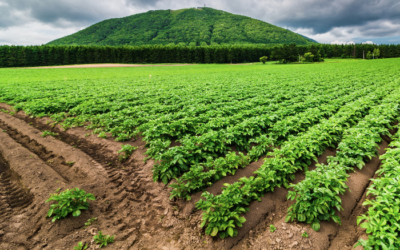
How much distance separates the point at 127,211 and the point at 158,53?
95410 mm

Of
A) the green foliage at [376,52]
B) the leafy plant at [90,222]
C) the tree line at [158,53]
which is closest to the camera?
the leafy plant at [90,222]

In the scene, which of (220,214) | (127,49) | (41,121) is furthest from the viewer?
(127,49)

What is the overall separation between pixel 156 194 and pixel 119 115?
6.97m

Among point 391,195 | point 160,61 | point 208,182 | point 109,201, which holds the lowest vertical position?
point 109,201

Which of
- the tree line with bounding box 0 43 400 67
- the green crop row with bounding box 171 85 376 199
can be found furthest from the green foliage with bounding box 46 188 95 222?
the tree line with bounding box 0 43 400 67

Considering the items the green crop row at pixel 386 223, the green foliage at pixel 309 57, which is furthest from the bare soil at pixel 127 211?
the green foliage at pixel 309 57

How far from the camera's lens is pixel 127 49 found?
3474 inches

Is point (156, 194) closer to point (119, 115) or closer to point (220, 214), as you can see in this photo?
point (220, 214)

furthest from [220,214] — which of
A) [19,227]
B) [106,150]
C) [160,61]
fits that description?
[160,61]

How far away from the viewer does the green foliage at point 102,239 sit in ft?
13.0

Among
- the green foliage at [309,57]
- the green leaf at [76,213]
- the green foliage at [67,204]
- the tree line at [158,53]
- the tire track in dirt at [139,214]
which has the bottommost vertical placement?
the tire track in dirt at [139,214]

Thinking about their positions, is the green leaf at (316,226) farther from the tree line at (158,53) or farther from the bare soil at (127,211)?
the tree line at (158,53)

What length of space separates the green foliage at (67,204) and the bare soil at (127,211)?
161mm

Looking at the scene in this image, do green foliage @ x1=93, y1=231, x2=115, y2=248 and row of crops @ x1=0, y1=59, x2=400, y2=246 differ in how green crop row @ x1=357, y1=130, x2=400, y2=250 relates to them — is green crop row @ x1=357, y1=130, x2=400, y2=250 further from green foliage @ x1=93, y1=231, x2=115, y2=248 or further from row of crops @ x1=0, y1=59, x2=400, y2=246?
green foliage @ x1=93, y1=231, x2=115, y2=248
